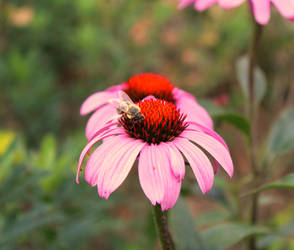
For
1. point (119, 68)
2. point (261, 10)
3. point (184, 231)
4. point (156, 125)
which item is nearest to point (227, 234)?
point (184, 231)

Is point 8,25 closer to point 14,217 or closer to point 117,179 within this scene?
point 14,217

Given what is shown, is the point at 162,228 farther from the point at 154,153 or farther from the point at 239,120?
the point at 239,120

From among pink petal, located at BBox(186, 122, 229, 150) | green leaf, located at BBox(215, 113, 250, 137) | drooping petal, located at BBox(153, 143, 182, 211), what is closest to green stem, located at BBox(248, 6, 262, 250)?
green leaf, located at BBox(215, 113, 250, 137)

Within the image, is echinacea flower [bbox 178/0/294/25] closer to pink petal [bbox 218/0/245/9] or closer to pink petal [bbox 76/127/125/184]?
pink petal [bbox 218/0/245/9]

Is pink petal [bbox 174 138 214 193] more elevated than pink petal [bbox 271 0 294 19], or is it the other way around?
pink petal [bbox 271 0 294 19]

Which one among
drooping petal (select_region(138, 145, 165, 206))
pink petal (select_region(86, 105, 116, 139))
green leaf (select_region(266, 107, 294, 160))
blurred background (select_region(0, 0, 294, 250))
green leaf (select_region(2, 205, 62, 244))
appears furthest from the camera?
→ blurred background (select_region(0, 0, 294, 250))

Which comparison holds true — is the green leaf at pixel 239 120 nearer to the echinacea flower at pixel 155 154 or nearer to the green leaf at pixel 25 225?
the echinacea flower at pixel 155 154

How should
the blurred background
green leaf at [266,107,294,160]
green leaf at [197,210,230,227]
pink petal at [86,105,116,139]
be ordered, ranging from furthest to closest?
the blurred background → green leaf at [197,210,230,227] → green leaf at [266,107,294,160] → pink petal at [86,105,116,139]
